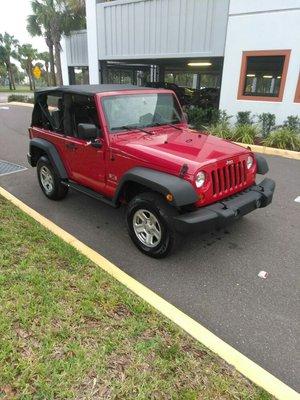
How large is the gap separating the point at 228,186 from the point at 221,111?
8.25 m

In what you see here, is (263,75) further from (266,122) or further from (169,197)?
(169,197)

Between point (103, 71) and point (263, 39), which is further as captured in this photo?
point (103, 71)

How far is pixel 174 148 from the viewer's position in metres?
3.79

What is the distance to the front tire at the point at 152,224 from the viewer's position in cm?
348

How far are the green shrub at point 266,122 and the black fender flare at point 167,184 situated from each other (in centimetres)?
774

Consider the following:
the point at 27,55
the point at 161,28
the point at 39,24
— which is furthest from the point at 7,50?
the point at 161,28

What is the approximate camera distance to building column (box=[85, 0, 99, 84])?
554 inches

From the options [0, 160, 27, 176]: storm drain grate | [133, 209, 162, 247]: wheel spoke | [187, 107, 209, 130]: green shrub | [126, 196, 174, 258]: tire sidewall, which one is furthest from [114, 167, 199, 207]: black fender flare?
[187, 107, 209, 130]: green shrub

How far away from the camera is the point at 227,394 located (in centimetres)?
210

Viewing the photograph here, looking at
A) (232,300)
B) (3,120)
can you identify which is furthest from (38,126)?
(3,120)

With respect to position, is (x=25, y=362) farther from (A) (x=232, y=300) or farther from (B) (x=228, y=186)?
(B) (x=228, y=186)

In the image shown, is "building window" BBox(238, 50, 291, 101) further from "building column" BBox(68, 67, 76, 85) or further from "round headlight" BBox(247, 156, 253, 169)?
"building column" BBox(68, 67, 76, 85)

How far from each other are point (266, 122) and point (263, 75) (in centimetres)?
152

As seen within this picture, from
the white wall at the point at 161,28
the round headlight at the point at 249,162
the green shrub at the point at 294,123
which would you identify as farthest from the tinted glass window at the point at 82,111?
the white wall at the point at 161,28
